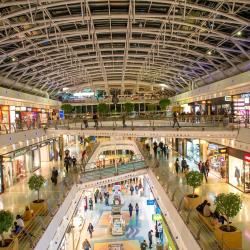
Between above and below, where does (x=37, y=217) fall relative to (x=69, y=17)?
below

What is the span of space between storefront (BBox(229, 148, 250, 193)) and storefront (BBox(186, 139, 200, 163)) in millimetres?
8196

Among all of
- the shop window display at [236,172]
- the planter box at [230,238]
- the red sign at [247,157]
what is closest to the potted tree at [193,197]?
the planter box at [230,238]

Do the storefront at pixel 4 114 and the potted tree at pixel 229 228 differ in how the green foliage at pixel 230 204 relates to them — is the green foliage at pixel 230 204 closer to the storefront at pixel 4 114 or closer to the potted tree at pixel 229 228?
the potted tree at pixel 229 228

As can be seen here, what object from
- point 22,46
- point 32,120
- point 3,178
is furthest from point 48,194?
point 22,46

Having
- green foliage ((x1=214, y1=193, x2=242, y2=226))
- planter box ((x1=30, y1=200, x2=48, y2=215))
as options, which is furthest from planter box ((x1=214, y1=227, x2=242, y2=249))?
planter box ((x1=30, y1=200, x2=48, y2=215))

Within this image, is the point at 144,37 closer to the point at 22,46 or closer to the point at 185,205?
the point at 22,46

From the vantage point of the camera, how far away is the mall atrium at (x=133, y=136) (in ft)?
44.7

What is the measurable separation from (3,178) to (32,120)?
4.58 metres

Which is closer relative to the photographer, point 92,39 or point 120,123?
point 120,123

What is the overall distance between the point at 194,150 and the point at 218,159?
8329 millimetres

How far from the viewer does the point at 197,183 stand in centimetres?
1552

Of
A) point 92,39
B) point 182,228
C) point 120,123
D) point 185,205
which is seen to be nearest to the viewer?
point 182,228

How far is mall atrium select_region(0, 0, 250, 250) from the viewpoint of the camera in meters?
13.6

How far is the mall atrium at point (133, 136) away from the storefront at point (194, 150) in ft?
0.34
